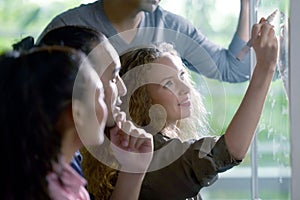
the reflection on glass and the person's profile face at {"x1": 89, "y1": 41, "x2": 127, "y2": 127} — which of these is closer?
the person's profile face at {"x1": 89, "y1": 41, "x2": 127, "y2": 127}

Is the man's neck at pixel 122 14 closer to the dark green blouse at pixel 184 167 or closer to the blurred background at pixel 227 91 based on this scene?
the blurred background at pixel 227 91

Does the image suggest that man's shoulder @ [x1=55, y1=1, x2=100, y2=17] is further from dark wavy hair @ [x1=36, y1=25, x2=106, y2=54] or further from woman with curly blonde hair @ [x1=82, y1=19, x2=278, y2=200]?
dark wavy hair @ [x1=36, y1=25, x2=106, y2=54]

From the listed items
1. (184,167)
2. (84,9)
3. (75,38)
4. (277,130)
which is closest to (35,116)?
(75,38)

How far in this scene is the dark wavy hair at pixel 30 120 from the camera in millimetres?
671

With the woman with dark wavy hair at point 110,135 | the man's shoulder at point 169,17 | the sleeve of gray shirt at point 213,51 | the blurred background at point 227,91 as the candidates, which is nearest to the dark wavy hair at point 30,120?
the woman with dark wavy hair at point 110,135

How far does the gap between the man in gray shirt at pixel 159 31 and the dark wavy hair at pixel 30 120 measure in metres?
0.62

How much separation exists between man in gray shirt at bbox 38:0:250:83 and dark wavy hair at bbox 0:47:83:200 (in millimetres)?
624

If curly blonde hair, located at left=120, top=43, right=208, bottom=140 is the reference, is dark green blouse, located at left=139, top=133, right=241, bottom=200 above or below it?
below

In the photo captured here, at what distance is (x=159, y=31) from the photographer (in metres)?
1.54

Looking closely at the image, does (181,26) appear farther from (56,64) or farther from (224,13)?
(56,64)

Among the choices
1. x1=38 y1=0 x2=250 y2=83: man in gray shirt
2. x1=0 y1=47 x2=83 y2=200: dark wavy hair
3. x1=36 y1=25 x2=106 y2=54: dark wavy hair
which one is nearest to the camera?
x1=0 y1=47 x2=83 y2=200: dark wavy hair

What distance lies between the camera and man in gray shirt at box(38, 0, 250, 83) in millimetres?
1412

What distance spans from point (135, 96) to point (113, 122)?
0.60 ft

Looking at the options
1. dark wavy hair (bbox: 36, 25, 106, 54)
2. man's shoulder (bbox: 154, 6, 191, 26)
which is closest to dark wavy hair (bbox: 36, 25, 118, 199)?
dark wavy hair (bbox: 36, 25, 106, 54)
